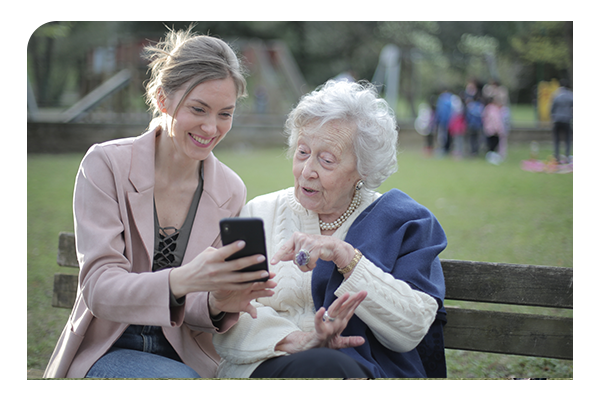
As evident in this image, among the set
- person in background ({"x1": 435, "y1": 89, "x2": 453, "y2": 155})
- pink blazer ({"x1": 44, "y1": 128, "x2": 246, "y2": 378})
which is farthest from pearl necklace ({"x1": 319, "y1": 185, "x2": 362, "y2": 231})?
person in background ({"x1": 435, "y1": 89, "x2": 453, "y2": 155})

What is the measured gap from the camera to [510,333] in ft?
9.25

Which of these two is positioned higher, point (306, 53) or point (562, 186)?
point (306, 53)

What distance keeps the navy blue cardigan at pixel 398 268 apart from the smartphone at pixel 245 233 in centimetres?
56

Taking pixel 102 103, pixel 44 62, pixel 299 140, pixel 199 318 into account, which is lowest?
pixel 199 318

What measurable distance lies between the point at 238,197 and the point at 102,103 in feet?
54.9

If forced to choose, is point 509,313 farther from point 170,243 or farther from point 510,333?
point 170,243

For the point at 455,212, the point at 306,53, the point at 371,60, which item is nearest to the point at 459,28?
the point at 371,60

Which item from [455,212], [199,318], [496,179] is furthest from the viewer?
[496,179]

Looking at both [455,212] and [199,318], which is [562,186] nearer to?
[455,212]

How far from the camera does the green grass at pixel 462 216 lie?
372 centimetres

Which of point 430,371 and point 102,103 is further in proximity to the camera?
point 102,103

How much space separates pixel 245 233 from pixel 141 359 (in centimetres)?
89

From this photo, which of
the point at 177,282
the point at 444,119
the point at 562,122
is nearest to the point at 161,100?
the point at 177,282

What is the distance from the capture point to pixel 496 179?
11156 mm
